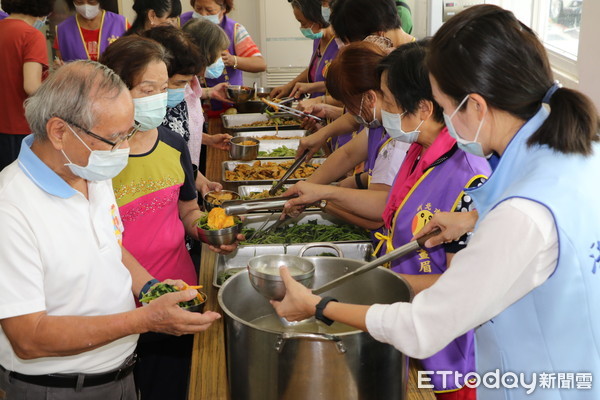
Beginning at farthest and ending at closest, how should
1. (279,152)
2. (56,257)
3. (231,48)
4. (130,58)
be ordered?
(231,48) < (279,152) < (130,58) < (56,257)

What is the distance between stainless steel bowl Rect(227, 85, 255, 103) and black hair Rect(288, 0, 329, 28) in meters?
0.64

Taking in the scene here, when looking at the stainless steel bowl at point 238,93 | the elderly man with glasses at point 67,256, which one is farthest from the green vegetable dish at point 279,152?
the elderly man with glasses at point 67,256

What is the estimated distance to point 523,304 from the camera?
1.21m

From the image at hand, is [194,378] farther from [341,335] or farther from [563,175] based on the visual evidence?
[563,175]

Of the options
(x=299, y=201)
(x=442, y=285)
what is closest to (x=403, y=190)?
(x=299, y=201)

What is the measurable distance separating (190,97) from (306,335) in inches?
80.2

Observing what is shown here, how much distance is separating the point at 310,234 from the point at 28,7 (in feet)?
8.60

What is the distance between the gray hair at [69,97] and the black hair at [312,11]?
2920 millimetres

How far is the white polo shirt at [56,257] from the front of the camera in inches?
51.7

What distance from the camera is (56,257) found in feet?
4.55

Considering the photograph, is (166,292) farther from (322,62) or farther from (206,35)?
(322,62)

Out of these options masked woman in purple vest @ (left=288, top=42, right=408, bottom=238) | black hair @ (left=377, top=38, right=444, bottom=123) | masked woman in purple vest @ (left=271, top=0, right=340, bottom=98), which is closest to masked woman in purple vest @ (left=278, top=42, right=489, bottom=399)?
black hair @ (left=377, top=38, right=444, bottom=123)

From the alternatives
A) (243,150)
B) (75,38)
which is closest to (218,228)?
(243,150)
